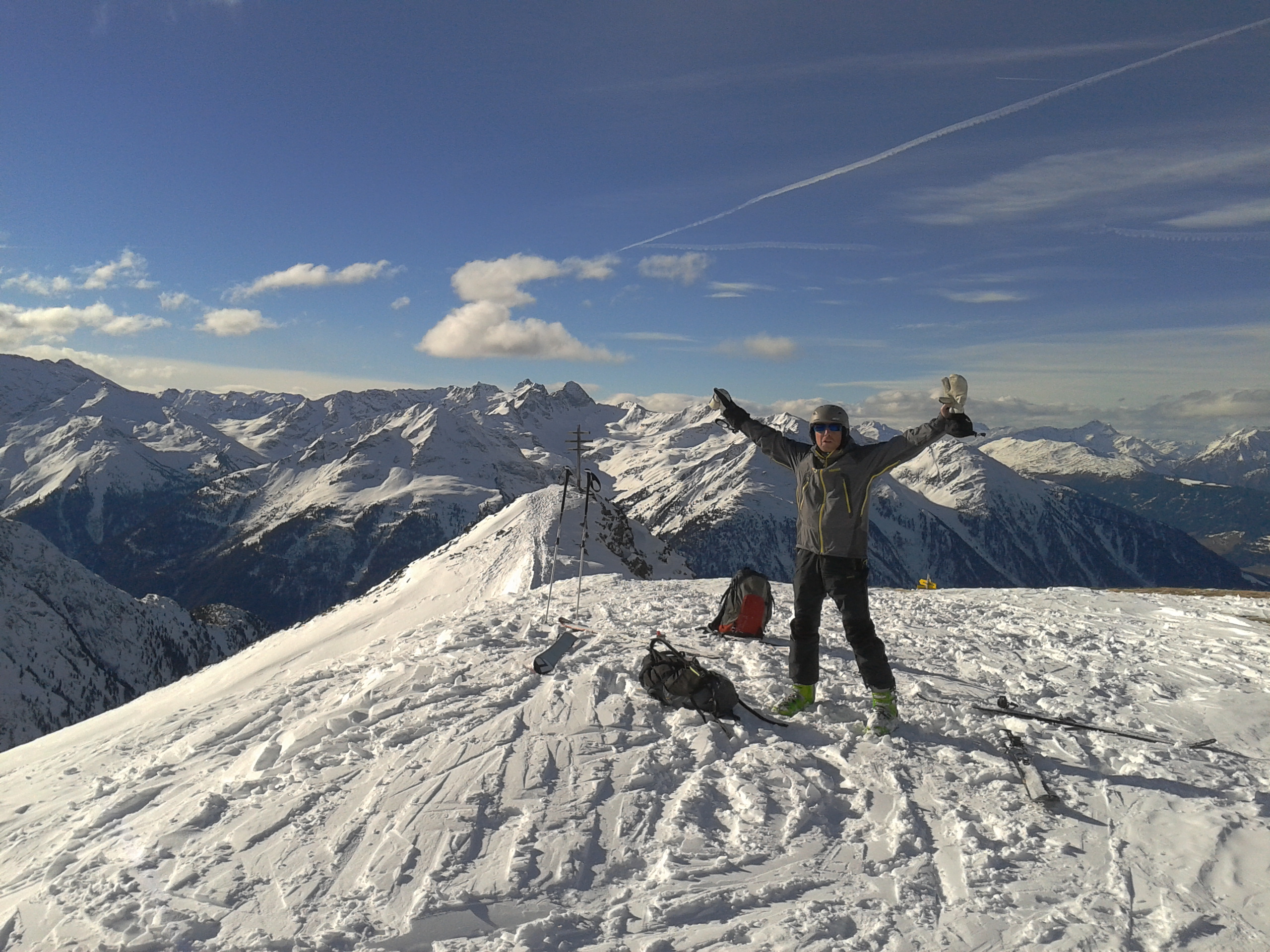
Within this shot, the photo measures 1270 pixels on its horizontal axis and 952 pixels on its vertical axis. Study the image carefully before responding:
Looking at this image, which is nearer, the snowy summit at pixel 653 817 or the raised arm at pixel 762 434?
the snowy summit at pixel 653 817

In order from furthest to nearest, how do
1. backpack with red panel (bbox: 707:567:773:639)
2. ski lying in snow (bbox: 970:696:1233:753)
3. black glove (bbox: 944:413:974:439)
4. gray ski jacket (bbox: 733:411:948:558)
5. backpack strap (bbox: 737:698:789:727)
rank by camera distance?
backpack with red panel (bbox: 707:567:773:639)
backpack strap (bbox: 737:698:789:727)
gray ski jacket (bbox: 733:411:948:558)
ski lying in snow (bbox: 970:696:1233:753)
black glove (bbox: 944:413:974:439)

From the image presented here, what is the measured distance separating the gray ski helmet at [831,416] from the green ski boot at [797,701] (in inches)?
119

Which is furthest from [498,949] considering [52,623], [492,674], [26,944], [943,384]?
[52,623]

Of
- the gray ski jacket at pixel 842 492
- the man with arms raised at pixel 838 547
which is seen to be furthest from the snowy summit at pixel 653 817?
the gray ski jacket at pixel 842 492

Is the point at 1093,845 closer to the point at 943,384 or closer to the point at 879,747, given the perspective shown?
the point at 879,747

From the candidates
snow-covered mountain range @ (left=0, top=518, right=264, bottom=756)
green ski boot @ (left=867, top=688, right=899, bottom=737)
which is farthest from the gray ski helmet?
snow-covered mountain range @ (left=0, top=518, right=264, bottom=756)

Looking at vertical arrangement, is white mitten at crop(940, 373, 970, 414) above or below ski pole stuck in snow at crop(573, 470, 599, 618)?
above

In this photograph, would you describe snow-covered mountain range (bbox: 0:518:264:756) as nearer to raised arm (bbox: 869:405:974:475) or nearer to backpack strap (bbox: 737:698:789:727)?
backpack strap (bbox: 737:698:789:727)

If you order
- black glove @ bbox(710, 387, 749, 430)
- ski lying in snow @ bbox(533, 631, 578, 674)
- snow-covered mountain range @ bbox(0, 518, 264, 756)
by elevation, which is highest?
black glove @ bbox(710, 387, 749, 430)

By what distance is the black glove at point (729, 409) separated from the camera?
28.5ft

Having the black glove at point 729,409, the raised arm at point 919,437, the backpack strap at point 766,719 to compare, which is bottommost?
the backpack strap at point 766,719

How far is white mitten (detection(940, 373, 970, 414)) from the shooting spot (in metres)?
6.73

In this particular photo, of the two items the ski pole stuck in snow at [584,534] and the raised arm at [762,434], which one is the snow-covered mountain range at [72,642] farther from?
the raised arm at [762,434]

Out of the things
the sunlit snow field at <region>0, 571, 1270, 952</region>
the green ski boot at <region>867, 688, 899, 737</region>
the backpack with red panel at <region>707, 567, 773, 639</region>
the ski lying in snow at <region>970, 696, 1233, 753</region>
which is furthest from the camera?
the backpack with red panel at <region>707, 567, 773, 639</region>
